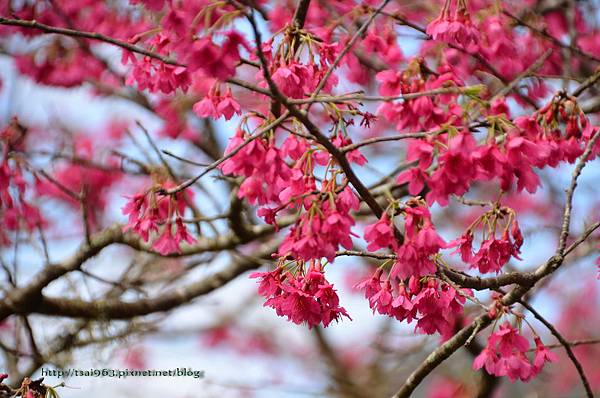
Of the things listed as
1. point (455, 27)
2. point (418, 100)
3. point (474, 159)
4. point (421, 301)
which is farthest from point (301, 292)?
point (455, 27)

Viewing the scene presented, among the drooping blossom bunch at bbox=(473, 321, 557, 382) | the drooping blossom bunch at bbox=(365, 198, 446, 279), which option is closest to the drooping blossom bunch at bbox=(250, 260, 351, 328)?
the drooping blossom bunch at bbox=(365, 198, 446, 279)

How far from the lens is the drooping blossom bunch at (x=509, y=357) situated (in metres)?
2.28

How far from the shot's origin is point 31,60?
473 cm

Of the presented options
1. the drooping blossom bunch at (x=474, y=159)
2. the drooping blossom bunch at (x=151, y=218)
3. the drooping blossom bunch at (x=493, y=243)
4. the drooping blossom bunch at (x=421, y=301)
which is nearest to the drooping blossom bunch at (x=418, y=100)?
the drooping blossom bunch at (x=474, y=159)

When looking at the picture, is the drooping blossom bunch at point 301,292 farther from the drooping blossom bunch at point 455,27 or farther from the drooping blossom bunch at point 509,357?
the drooping blossom bunch at point 455,27

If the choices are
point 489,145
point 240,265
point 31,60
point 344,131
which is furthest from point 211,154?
point 489,145

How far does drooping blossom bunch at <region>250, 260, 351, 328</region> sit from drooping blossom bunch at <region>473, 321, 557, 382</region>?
21.0 inches

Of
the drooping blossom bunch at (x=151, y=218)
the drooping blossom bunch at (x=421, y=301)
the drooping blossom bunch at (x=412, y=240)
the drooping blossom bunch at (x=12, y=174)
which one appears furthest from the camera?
the drooping blossom bunch at (x=12, y=174)

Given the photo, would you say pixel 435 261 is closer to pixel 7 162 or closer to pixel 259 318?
pixel 7 162

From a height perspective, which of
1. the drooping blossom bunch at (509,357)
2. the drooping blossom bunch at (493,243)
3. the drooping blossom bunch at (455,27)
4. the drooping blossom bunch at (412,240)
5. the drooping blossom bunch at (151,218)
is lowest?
the drooping blossom bunch at (509,357)

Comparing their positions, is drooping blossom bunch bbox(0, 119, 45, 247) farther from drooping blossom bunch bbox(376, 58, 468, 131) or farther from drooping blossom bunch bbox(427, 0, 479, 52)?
drooping blossom bunch bbox(427, 0, 479, 52)

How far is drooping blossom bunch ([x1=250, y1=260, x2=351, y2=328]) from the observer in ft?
6.86

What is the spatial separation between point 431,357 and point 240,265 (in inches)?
63.8

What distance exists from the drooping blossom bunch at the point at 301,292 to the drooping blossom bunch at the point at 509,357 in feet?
1.75
